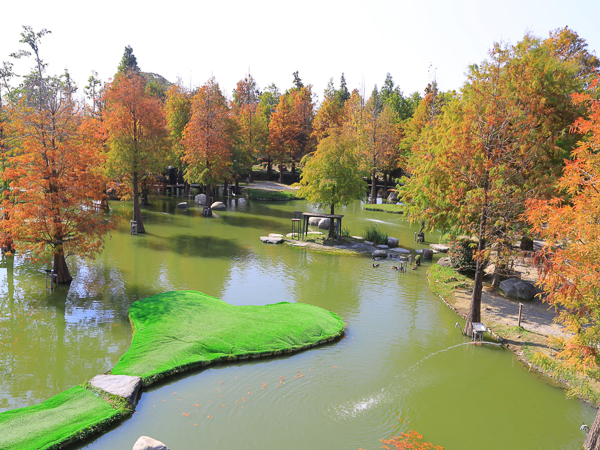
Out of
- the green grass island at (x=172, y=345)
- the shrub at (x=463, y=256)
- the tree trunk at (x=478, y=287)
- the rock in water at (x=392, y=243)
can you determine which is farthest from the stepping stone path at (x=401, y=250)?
the green grass island at (x=172, y=345)

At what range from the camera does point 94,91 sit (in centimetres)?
7125

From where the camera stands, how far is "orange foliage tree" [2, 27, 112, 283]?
19281 millimetres

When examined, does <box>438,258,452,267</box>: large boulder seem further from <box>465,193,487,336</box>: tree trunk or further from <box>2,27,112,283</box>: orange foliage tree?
<box>2,27,112,283</box>: orange foliage tree

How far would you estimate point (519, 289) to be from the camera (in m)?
20.8

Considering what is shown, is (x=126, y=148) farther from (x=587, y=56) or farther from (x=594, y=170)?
(x=587, y=56)

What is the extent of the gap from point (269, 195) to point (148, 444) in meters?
51.3

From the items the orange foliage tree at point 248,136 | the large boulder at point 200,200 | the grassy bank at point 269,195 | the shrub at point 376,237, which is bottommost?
the shrub at point 376,237

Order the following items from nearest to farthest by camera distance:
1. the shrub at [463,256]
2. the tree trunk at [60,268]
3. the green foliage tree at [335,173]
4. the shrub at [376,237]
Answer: the tree trunk at [60,268], the shrub at [463,256], the green foliage tree at [335,173], the shrub at [376,237]

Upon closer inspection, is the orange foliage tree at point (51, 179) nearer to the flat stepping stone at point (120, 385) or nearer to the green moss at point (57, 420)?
the flat stepping stone at point (120, 385)

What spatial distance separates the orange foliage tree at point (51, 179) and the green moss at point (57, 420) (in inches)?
414

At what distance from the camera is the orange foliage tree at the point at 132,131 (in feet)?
105

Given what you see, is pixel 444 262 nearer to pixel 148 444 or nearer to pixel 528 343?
pixel 528 343

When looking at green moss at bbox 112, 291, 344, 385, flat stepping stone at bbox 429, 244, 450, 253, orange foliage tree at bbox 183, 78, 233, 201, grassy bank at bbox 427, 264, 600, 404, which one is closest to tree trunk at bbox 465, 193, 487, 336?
grassy bank at bbox 427, 264, 600, 404

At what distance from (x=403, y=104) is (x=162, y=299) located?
6999cm
